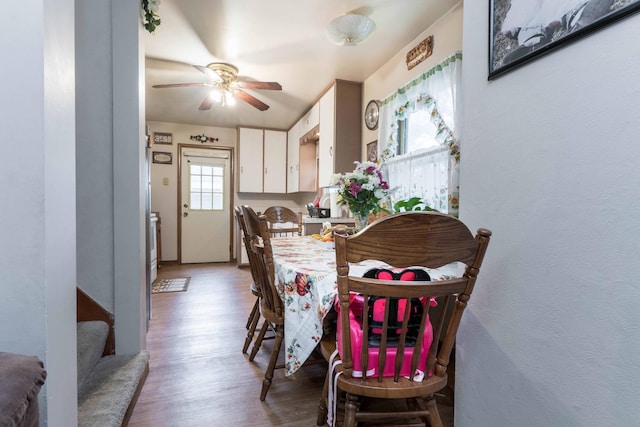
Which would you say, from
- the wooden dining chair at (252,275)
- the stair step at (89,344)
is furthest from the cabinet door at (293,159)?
the stair step at (89,344)

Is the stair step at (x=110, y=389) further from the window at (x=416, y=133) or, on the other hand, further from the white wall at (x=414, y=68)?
the white wall at (x=414, y=68)

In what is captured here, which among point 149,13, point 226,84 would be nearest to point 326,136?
point 226,84

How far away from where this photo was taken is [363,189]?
1.79 m

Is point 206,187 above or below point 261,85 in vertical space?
below

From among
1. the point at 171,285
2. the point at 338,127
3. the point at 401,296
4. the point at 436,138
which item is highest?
the point at 338,127

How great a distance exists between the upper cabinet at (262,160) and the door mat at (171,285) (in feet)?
5.71

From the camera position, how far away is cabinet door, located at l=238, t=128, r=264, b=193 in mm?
4965

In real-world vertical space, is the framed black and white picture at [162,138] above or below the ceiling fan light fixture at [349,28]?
below

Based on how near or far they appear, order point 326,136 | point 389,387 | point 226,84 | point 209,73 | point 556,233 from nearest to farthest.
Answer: point 556,233 → point 389,387 → point 209,73 → point 226,84 → point 326,136

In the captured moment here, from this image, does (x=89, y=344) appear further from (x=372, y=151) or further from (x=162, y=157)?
(x=162, y=157)

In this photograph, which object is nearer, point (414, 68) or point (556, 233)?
point (556, 233)

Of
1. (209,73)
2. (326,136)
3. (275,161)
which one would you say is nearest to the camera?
(209,73)

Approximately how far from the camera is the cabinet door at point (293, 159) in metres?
4.77

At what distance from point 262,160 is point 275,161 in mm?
230
